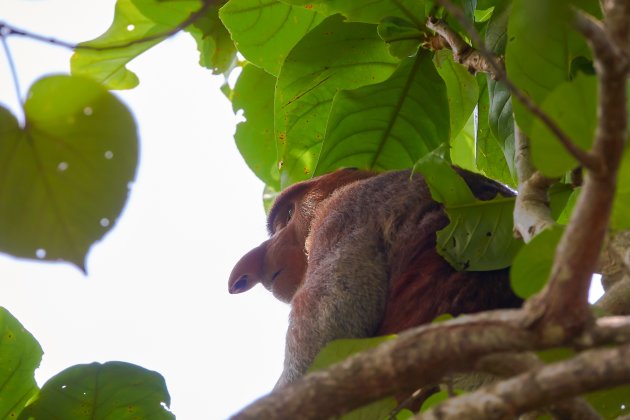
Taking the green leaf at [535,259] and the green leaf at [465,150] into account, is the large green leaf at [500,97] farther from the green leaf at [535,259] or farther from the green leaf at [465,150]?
the green leaf at [465,150]

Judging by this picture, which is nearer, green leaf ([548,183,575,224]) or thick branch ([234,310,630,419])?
thick branch ([234,310,630,419])

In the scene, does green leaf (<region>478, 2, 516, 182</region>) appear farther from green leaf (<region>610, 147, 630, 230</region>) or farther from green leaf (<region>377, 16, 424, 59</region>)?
green leaf (<region>610, 147, 630, 230</region>)

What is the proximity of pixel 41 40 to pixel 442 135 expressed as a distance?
7.04ft

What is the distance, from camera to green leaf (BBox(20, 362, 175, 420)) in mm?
2367

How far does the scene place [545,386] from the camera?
103cm

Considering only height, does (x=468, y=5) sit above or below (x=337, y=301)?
above

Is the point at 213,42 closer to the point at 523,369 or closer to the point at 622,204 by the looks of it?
the point at 622,204

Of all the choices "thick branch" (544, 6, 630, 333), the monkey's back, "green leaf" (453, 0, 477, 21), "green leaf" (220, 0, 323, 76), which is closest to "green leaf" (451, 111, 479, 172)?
the monkey's back

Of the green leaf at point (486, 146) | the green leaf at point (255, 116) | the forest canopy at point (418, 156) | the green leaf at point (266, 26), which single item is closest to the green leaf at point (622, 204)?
the forest canopy at point (418, 156)

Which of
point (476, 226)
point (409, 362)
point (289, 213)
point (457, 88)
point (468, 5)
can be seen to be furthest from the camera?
point (289, 213)

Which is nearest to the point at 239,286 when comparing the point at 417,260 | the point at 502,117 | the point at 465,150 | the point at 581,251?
the point at 417,260

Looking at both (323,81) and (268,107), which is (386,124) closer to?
(323,81)

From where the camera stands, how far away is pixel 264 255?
3.75 metres

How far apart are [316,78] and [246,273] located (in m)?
0.93
